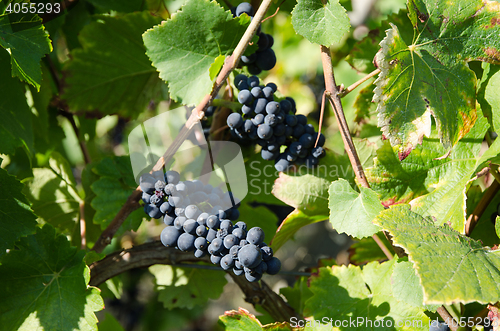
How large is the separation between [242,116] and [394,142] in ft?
1.25

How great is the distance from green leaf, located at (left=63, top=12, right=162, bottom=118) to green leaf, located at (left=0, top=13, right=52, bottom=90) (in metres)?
0.30

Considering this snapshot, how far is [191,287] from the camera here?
1.30m

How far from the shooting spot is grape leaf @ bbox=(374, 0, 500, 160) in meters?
0.79

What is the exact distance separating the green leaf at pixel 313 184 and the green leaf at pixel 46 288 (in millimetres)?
507

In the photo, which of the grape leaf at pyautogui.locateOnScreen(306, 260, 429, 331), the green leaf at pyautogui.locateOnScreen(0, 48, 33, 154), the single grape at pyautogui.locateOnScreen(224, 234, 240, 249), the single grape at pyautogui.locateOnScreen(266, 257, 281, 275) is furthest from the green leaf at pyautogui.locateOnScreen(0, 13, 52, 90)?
the grape leaf at pyautogui.locateOnScreen(306, 260, 429, 331)

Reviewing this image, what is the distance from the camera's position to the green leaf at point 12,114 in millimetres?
1023

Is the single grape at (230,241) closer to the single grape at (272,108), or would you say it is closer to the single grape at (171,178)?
the single grape at (171,178)

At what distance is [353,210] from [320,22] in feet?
1.39

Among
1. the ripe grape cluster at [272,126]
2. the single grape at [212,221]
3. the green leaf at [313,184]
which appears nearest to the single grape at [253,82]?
the ripe grape cluster at [272,126]

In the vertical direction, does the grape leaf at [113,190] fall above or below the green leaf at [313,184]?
below

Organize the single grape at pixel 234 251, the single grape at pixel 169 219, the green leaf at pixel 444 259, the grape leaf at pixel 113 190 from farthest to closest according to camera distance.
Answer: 1. the grape leaf at pixel 113 190
2. the single grape at pixel 169 219
3. the single grape at pixel 234 251
4. the green leaf at pixel 444 259

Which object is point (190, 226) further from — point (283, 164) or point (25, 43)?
point (25, 43)

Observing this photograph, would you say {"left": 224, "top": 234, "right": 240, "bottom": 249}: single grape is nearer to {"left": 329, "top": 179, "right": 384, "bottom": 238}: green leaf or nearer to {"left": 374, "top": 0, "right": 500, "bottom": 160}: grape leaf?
{"left": 329, "top": 179, "right": 384, "bottom": 238}: green leaf

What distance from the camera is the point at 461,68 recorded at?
2.76 feet
